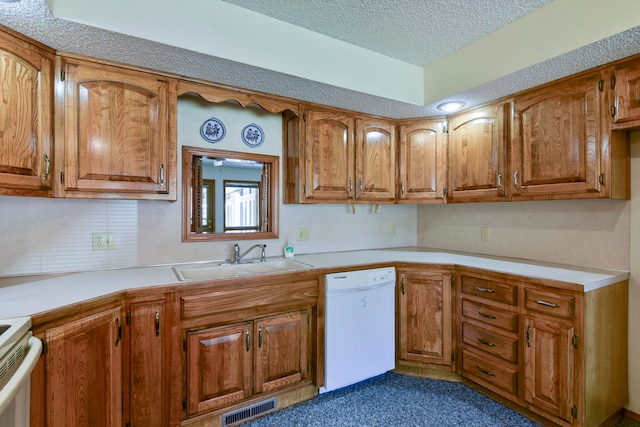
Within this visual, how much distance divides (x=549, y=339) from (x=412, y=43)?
2028 mm

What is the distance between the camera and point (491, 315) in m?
2.00

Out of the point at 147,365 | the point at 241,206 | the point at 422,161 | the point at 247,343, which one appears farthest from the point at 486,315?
the point at 147,365

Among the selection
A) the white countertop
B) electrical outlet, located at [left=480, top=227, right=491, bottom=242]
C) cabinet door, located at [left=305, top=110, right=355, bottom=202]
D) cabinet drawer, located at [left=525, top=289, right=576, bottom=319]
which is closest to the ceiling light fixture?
cabinet door, located at [left=305, top=110, right=355, bottom=202]

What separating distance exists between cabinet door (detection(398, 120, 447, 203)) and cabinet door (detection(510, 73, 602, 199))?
0.59 meters

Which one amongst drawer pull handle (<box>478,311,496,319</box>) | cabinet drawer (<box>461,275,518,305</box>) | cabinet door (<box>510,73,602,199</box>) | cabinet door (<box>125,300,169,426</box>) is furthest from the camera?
drawer pull handle (<box>478,311,496,319</box>)

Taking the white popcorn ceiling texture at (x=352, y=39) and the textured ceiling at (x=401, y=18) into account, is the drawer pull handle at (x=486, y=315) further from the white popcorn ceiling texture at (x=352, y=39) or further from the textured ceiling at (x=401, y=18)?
the textured ceiling at (x=401, y=18)

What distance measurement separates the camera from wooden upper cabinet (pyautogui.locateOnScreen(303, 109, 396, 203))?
2.33 metres

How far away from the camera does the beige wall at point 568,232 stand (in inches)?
72.9

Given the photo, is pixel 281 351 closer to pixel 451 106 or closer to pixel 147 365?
pixel 147 365

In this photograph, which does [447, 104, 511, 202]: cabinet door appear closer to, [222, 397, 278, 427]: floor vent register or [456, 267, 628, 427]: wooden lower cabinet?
[456, 267, 628, 427]: wooden lower cabinet

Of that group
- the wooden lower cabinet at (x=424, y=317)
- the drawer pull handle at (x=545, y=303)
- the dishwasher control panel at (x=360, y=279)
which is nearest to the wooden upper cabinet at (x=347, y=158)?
the dishwasher control panel at (x=360, y=279)

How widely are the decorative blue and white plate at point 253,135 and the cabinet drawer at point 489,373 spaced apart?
2214 millimetres

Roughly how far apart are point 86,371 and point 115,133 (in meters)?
A: 1.20

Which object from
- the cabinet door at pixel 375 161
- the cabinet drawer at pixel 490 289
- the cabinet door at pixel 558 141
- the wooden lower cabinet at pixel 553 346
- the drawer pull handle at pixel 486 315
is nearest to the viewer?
the wooden lower cabinet at pixel 553 346
